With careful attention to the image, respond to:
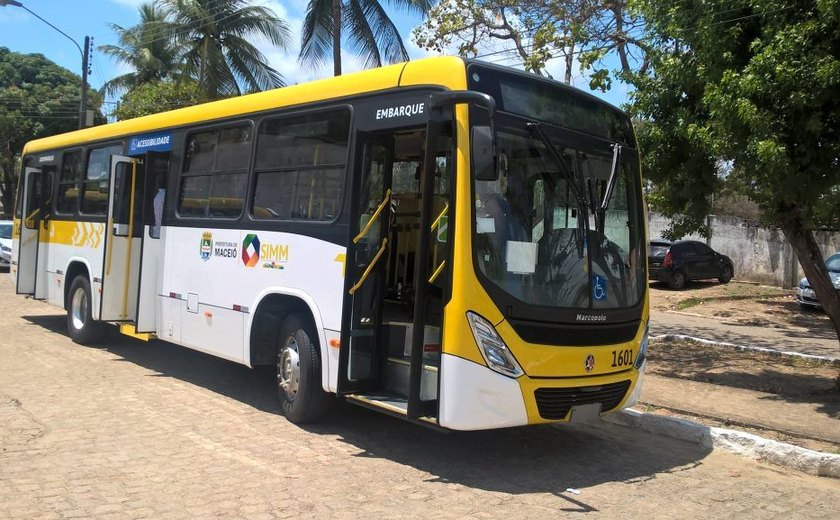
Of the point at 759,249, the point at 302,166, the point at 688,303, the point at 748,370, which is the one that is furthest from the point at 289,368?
the point at 759,249

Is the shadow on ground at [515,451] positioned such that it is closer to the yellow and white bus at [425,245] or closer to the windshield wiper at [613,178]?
the yellow and white bus at [425,245]

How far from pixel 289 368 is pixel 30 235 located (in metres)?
7.54

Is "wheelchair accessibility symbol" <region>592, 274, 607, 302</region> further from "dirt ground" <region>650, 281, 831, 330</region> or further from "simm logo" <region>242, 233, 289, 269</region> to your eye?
"dirt ground" <region>650, 281, 831, 330</region>

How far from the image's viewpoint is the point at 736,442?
6.69 m

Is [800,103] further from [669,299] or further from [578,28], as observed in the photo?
[669,299]

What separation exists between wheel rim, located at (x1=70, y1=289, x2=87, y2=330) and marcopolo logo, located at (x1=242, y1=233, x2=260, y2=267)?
4.32 meters

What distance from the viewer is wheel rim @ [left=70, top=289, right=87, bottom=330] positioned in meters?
10.5

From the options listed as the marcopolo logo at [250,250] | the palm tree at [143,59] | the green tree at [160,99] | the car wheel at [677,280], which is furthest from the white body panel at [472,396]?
the palm tree at [143,59]

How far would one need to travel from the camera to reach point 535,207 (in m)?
5.65

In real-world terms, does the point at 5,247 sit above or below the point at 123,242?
below

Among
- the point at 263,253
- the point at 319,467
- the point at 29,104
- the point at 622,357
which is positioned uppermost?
the point at 29,104

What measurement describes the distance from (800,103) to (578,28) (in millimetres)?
4948

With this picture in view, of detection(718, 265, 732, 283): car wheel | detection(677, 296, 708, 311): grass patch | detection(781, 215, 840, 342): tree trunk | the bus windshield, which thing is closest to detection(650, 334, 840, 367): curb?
detection(781, 215, 840, 342): tree trunk

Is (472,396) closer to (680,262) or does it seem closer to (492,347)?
(492,347)
